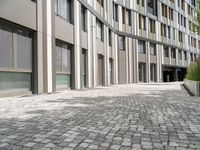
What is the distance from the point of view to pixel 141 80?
32688mm

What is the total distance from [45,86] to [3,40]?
138 inches

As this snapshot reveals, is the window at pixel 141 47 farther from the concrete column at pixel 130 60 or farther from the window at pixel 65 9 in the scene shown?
the window at pixel 65 9

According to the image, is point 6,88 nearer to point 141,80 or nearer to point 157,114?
point 157,114

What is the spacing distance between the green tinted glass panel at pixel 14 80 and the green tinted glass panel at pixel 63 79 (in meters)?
3.02

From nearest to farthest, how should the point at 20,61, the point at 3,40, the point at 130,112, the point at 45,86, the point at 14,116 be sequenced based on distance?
the point at 14,116, the point at 130,112, the point at 3,40, the point at 20,61, the point at 45,86

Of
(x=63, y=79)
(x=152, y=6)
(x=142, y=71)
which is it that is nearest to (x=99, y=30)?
(x=63, y=79)

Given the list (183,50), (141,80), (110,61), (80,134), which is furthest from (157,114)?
(183,50)

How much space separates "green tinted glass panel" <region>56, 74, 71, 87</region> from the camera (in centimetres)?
1473

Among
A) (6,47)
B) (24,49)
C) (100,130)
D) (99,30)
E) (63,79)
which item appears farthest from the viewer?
(99,30)

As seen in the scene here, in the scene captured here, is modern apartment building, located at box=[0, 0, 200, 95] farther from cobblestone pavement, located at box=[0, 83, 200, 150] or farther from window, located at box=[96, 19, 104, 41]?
cobblestone pavement, located at box=[0, 83, 200, 150]

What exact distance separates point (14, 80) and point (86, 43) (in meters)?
9.15

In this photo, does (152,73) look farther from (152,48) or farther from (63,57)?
(63,57)

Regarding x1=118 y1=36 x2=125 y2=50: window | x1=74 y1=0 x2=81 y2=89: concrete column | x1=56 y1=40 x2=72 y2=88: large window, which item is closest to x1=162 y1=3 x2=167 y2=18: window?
x1=118 y1=36 x2=125 y2=50: window

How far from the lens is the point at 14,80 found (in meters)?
10.8
